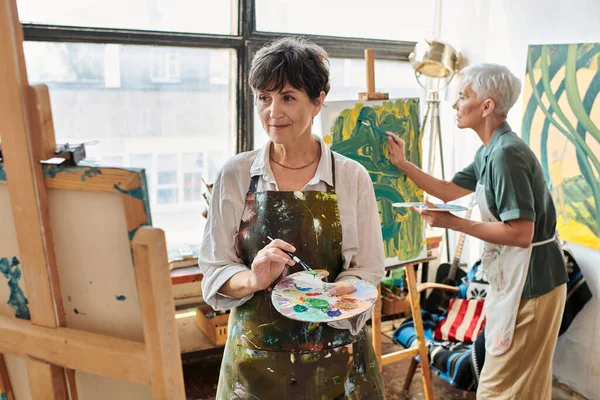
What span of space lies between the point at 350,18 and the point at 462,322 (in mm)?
2008

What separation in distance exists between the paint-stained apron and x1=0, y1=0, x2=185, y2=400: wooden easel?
53cm

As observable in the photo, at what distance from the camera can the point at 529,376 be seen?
226cm

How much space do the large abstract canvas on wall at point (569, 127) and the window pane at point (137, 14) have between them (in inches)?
68.8

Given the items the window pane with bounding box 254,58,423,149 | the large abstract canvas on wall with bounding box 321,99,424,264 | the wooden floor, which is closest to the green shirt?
the large abstract canvas on wall with bounding box 321,99,424,264

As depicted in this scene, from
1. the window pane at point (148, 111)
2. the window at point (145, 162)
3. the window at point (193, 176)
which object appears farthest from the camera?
the window at point (193, 176)

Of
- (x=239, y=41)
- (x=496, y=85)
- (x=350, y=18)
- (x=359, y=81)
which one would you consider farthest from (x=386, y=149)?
(x=350, y=18)

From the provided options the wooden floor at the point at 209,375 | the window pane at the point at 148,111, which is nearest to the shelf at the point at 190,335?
the wooden floor at the point at 209,375

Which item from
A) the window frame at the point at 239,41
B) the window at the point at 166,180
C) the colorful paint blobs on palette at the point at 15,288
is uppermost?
the window frame at the point at 239,41

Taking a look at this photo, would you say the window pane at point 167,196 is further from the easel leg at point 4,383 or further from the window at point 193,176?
the easel leg at point 4,383

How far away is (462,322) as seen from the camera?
3.04 metres

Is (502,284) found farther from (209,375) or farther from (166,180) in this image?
(166,180)

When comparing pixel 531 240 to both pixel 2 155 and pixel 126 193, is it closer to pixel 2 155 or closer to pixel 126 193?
pixel 126 193

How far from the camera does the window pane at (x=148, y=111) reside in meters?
2.91

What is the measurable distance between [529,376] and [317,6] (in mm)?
2435
